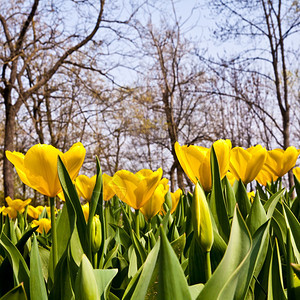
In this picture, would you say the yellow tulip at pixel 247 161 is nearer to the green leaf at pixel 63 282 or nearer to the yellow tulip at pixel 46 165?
the yellow tulip at pixel 46 165

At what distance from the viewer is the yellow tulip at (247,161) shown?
1.00 metres

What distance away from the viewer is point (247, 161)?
1018mm

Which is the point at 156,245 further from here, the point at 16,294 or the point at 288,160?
the point at 288,160

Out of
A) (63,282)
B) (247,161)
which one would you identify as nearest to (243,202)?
(247,161)

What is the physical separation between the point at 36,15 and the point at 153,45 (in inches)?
188

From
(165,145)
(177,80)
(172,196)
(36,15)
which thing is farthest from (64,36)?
(172,196)

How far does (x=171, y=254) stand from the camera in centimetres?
36

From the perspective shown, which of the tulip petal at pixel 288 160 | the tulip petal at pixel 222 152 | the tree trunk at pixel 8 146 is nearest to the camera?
the tulip petal at pixel 222 152

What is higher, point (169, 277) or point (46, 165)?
point (46, 165)

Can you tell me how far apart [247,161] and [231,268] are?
61 centimetres

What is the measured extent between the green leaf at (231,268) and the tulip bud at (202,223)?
63 mm

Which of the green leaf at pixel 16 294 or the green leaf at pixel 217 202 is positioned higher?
the green leaf at pixel 217 202

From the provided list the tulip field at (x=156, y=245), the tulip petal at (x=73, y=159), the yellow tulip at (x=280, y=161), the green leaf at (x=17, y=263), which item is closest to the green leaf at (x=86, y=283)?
the tulip field at (x=156, y=245)

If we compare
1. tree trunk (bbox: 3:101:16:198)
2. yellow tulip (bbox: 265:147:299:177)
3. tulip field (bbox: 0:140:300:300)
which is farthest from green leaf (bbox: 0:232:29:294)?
tree trunk (bbox: 3:101:16:198)
